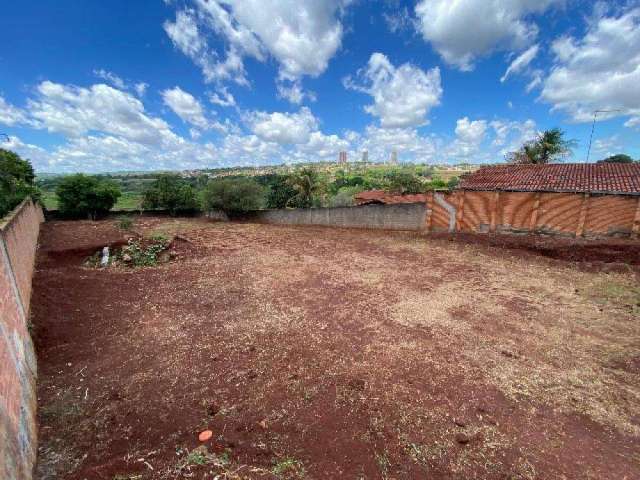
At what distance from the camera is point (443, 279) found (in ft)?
27.0

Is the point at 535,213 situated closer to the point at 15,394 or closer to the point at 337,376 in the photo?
the point at 337,376

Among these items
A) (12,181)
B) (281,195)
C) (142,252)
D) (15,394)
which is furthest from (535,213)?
(12,181)

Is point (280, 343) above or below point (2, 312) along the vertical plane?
below

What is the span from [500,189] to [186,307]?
527 inches

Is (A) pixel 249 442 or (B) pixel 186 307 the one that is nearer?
(A) pixel 249 442

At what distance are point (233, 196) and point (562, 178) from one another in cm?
1931

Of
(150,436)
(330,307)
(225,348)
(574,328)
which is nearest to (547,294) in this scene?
(574,328)

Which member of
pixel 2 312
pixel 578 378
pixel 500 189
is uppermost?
pixel 500 189

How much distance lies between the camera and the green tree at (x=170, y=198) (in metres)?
24.4

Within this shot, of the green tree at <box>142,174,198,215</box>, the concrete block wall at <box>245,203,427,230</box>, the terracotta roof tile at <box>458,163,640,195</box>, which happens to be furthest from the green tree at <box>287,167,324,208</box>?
the terracotta roof tile at <box>458,163,640,195</box>

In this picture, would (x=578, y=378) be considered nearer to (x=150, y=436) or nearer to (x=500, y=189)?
(x=150, y=436)

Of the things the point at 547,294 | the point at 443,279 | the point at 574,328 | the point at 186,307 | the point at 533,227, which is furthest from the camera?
the point at 533,227

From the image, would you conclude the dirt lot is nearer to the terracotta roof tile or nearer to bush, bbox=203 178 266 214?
the terracotta roof tile

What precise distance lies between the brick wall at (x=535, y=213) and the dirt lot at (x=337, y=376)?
15.4 feet
